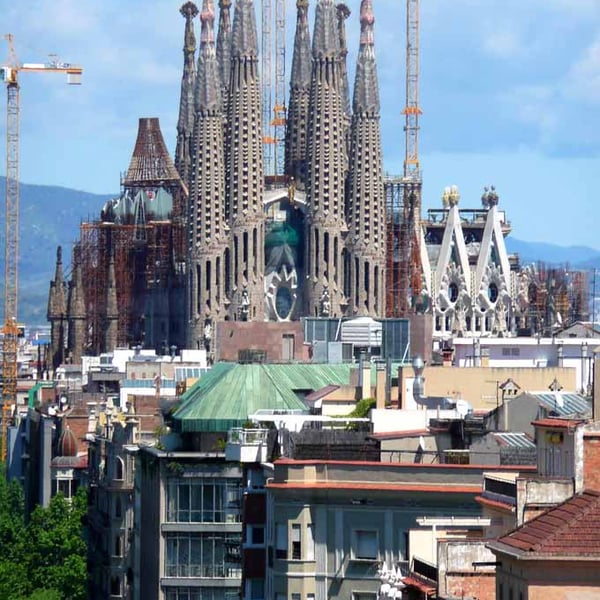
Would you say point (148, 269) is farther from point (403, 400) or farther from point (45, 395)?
point (403, 400)

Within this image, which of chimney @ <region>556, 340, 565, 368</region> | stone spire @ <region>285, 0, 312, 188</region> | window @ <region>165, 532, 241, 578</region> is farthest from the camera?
stone spire @ <region>285, 0, 312, 188</region>

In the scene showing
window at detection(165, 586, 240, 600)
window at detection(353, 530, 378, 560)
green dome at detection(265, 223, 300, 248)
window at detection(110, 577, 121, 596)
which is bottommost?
window at detection(110, 577, 121, 596)

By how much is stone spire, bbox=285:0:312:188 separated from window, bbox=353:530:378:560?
146 metres

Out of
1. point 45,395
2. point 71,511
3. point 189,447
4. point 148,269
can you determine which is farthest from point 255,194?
point 189,447

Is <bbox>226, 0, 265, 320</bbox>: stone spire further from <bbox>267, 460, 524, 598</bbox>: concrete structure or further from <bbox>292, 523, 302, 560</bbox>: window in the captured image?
<bbox>267, 460, 524, 598</bbox>: concrete structure

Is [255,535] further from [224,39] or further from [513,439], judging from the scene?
[224,39]

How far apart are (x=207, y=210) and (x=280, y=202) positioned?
6.22 metres

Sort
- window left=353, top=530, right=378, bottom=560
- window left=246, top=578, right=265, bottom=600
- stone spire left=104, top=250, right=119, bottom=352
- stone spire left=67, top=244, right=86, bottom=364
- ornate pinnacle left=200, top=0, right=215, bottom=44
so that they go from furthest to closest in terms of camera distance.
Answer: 1. stone spire left=67, top=244, right=86, bottom=364
2. stone spire left=104, top=250, right=119, bottom=352
3. ornate pinnacle left=200, top=0, right=215, bottom=44
4. window left=246, top=578, right=265, bottom=600
5. window left=353, top=530, right=378, bottom=560

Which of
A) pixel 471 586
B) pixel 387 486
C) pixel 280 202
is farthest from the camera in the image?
pixel 280 202

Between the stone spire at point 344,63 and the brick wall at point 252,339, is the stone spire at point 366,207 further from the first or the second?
the brick wall at point 252,339

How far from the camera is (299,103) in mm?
188250

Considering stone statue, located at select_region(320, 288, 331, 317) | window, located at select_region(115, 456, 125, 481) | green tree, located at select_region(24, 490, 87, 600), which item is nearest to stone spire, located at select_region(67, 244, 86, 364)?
stone statue, located at select_region(320, 288, 331, 317)

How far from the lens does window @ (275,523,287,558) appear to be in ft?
131

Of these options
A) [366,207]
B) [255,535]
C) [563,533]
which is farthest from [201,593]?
[366,207]
